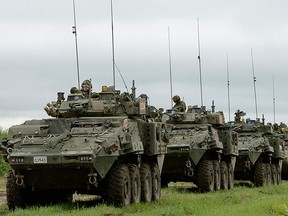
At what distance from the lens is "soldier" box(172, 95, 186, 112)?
1138 inches

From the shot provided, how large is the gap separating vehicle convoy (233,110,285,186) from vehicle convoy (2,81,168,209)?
10.8 m

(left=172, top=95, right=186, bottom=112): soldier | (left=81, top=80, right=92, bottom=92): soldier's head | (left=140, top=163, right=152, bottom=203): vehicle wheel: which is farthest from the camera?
(left=172, top=95, right=186, bottom=112): soldier

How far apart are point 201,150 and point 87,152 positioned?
9.51 meters

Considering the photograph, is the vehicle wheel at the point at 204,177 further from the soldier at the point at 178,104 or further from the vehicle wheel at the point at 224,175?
the soldier at the point at 178,104

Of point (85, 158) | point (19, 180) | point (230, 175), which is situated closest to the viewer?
point (85, 158)

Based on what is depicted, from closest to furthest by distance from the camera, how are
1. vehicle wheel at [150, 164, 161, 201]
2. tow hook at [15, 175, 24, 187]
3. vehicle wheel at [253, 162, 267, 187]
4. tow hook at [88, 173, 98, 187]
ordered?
1. tow hook at [88, 173, 98, 187]
2. tow hook at [15, 175, 24, 187]
3. vehicle wheel at [150, 164, 161, 201]
4. vehicle wheel at [253, 162, 267, 187]

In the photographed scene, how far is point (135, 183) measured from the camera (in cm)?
1939

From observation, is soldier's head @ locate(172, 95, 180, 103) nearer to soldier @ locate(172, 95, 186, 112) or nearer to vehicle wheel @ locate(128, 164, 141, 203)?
soldier @ locate(172, 95, 186, 112)

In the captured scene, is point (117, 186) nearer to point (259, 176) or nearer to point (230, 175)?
point (230, 175)

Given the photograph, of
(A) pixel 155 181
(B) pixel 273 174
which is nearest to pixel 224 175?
(B) pixel 273 174

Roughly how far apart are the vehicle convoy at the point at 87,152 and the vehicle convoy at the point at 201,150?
377 cm

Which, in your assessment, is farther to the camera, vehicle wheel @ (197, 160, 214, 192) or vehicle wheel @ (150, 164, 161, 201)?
vehicle wheel @ (197, 160, 214, 192)

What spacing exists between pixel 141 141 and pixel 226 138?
31.3 ft

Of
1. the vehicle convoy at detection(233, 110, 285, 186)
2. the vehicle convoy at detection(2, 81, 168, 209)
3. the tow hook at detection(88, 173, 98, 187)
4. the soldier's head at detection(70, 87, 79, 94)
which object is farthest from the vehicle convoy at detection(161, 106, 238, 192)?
the tow hook at detection(88, 173, 98, 187)
